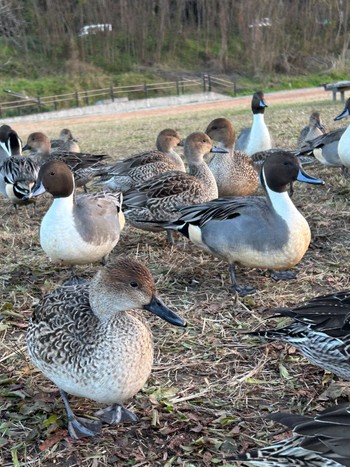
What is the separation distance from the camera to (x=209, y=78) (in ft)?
99.1

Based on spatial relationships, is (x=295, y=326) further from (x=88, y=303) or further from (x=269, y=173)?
(x=269, y=173)

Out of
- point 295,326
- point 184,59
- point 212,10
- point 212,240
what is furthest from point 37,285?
point 212,10

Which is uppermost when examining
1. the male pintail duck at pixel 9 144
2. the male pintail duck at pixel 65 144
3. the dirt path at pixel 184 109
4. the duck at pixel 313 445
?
the duck at pixel 313 445

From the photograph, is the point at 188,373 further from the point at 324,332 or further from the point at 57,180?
the point at 57,180

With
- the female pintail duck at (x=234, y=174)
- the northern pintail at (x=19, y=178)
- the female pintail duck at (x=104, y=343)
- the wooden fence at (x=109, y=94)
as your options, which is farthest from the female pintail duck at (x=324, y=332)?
the wooden fence at (x=109, y=94)

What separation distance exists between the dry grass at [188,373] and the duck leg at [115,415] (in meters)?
0.03

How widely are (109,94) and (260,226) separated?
2583cm

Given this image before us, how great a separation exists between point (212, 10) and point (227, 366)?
36711 millimetres

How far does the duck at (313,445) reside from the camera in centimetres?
185

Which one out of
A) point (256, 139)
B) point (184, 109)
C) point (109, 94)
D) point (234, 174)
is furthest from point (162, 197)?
point (109, 94)

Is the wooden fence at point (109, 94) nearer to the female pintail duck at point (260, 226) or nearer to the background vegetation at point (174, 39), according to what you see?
the background vegetation at point (174, 39)

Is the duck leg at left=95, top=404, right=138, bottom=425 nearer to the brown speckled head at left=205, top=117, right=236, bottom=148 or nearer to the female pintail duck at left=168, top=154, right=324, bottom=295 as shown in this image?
the female pintail duck at left=168, top=154, right=324, bottom=295

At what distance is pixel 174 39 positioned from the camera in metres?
35.9

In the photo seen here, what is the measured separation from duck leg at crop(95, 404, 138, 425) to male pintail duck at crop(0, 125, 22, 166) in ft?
20.6
